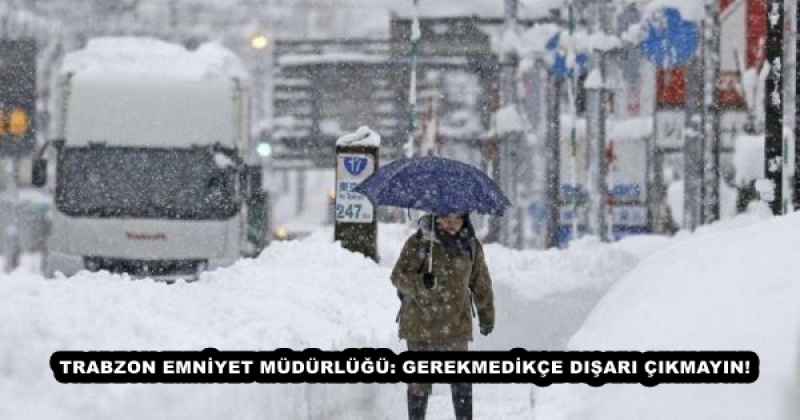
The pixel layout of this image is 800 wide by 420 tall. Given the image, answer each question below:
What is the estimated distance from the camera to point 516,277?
56.0 feet

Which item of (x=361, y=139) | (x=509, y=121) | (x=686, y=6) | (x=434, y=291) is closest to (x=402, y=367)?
(x=434, y=291)

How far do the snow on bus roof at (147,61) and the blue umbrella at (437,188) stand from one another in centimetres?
1062

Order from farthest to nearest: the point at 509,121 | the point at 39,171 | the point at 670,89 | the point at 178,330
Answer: the point at 509,121 → the point at 670,89 → the point at 39,171 → the point at 178,330

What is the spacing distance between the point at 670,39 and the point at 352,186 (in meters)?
8.42

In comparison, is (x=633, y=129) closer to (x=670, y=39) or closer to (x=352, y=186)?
(x=670, y=39)

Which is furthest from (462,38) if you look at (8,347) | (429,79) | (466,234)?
(8,347)

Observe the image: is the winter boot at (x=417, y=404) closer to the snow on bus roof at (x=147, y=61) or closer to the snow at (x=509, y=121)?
the snow on bus roof at (x=147, y=61)

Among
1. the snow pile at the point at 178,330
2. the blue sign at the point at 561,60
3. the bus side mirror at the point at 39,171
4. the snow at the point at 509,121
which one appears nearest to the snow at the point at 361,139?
the bus side mirror at the point at 39,171

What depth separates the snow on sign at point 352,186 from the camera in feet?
59.8

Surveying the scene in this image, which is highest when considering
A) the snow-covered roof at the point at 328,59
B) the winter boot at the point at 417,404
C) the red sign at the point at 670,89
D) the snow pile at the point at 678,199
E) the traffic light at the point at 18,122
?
the snow-covered roof at the point at 328,59

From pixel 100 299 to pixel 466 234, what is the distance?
2.26m

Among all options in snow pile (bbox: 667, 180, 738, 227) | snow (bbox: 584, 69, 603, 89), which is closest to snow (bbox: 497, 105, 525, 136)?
snow (bbox: 584, 69, 603, 89)

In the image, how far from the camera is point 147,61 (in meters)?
20.4

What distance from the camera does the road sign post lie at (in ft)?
59.9
